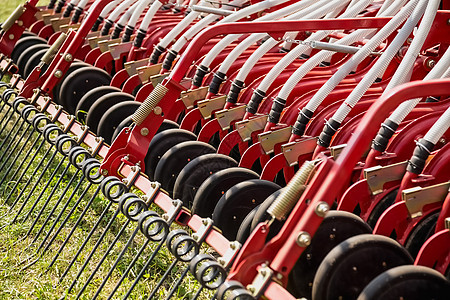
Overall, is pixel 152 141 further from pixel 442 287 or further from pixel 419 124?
pixel 442 287

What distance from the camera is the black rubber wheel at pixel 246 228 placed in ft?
9.78

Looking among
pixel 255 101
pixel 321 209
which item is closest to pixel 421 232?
pixel 321 209

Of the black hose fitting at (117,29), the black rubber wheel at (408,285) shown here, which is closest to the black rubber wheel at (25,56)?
the black hose fitting at (117,29)

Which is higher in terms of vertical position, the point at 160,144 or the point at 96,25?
the point at 96,25

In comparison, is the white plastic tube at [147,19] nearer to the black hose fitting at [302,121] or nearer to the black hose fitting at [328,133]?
the black hose fitting at [302,121]

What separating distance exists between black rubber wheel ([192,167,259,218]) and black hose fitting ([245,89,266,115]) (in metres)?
0.59

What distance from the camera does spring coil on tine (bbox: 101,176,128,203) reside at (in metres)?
3.26

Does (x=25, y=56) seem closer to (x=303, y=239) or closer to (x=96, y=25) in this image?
(x=96, y=25)

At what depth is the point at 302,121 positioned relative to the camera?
354 centimetres

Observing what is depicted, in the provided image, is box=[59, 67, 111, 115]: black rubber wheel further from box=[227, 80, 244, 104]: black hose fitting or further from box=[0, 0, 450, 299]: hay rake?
box=[227, 80, 244, 104]: black hose fitting

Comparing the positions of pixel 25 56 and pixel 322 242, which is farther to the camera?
pixel 25 56

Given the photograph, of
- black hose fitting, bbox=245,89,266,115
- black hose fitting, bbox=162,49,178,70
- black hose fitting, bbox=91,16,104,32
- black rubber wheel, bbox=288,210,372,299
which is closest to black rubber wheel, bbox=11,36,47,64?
black hose fitting, bbox=91,16,104,32

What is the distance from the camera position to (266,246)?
2516mm

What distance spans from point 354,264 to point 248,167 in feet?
4.09
